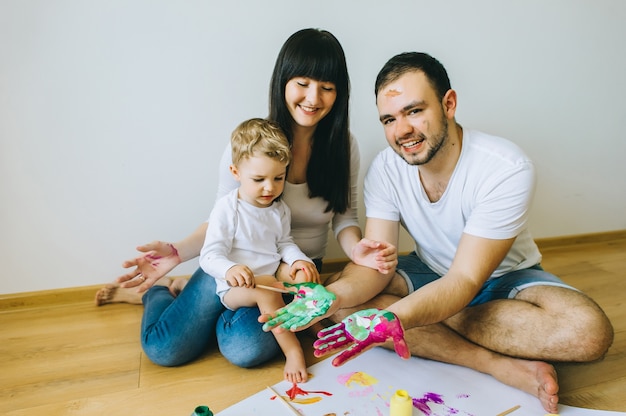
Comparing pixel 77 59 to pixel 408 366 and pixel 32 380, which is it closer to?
pixel 32 380

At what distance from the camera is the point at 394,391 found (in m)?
1.37

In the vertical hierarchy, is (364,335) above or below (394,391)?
above

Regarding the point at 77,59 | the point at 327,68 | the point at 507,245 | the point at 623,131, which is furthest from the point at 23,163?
the point at 623,131

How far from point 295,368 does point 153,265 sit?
0.59 meters

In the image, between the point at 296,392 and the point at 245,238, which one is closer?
the point at 296,392

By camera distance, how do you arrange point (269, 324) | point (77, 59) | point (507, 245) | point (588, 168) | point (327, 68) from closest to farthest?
point (269, 324)
point (507, 245)
point (327, 68)
point (77, 59)
point (588, 168)

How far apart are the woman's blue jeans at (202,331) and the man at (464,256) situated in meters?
0.26

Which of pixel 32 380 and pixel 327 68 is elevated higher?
pixel 327 68

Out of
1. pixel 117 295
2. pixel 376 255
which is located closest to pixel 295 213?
pixel 376 255

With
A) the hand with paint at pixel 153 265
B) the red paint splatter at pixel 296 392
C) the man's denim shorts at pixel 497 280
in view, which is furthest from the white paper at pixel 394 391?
the hand with paint at pixel 153 265

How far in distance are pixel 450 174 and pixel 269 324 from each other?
2.26ft

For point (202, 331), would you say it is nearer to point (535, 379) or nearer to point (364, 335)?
point (364, 335)

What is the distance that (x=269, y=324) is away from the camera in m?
1.29

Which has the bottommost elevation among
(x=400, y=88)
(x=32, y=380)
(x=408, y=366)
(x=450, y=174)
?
(x=32, y=380)
